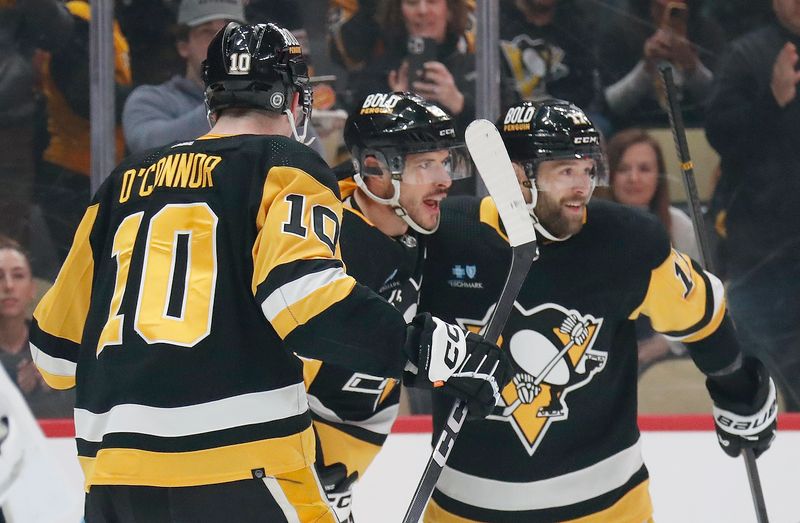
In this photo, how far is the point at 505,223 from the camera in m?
1.99

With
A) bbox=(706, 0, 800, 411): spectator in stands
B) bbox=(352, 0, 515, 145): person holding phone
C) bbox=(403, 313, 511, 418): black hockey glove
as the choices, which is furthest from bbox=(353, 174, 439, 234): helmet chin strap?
bbox=(706, 0, 800, 411): spectator in stands

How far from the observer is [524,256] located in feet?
6.50

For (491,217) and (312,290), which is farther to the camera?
(491,217)

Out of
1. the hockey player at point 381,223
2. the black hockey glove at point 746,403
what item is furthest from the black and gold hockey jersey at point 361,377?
the black hockey glove at point 746,403

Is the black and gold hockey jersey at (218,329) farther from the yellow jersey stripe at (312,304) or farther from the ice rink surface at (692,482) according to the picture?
the ice rink surface at (692,482)

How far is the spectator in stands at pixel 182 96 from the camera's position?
366cm

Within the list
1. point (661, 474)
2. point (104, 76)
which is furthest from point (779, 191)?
point (104, 76)

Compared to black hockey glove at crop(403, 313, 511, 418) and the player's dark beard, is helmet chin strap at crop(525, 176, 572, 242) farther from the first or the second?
black hockey glove at crop(403, 313, 511, 418)

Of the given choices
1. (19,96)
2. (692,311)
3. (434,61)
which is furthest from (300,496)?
(19,96)

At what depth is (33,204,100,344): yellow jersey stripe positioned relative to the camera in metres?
1.72

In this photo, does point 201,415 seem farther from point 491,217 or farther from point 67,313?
point 491,217

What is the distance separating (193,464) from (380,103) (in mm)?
930

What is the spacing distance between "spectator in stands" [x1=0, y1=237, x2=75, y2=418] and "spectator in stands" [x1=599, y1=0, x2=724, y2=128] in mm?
1922

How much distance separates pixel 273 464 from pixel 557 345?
0.72 meters
